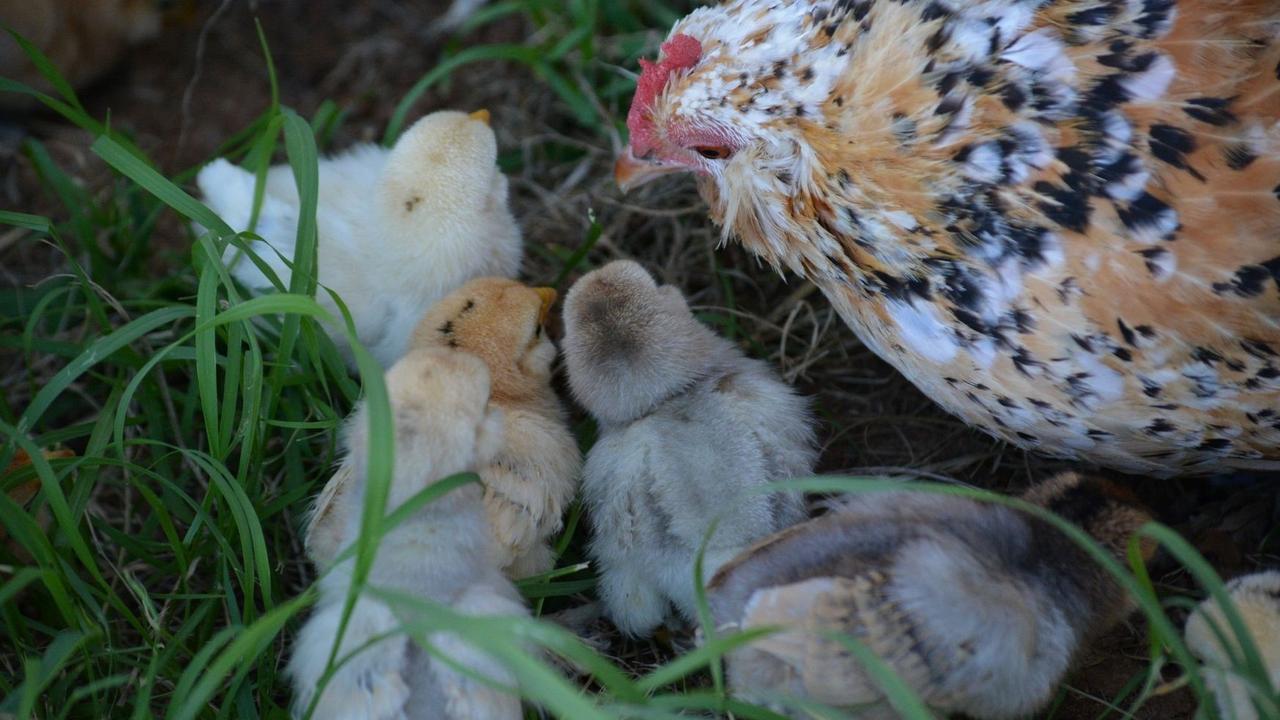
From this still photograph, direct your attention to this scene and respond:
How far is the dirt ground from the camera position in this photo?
2.54 meters

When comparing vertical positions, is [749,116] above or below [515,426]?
above

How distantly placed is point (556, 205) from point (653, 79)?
2.86ft

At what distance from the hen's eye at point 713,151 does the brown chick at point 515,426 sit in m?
0.48

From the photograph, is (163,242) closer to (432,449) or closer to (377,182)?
(377,182)

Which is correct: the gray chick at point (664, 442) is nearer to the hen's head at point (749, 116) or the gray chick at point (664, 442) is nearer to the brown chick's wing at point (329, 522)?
the hen's head at point (749, 116)

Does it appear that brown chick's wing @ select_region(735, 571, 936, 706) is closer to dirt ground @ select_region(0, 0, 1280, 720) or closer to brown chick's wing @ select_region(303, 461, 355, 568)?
dirt ground @ select_region(0, 0, 1280, 720)

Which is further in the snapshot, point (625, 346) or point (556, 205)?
point (556, 205)

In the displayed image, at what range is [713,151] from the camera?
2.38 m

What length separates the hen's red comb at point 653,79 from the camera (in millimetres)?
2338

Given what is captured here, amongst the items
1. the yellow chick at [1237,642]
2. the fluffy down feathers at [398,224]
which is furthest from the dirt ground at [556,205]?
the fluffy down feathers at [398,224]

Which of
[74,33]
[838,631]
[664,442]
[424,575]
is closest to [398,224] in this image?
[664,442]

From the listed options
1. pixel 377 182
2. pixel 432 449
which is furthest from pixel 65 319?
pixel 432 449

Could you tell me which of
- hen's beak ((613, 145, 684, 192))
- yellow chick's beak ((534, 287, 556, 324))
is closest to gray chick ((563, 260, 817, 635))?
yellow chick's beak ((534, 287, 556, 324))

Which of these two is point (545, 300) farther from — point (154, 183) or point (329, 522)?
point (154, 183)
